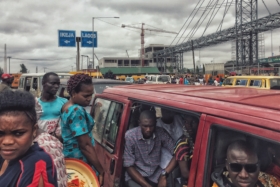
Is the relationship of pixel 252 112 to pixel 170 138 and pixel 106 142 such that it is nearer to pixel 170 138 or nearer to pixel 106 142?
pixel 170 138

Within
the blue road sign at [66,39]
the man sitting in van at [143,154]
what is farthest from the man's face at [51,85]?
the blue road sign at [66,39]

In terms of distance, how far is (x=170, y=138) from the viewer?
3037 mm

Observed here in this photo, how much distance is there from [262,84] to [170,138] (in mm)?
10622

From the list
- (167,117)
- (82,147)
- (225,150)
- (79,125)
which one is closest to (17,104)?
(225,150)

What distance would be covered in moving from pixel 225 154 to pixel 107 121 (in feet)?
6.50

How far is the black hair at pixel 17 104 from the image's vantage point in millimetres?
1471

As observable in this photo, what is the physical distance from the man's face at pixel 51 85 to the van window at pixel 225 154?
3.02 metres

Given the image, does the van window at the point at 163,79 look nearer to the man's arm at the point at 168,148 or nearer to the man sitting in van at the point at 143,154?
the man's arm at the point at 168,148

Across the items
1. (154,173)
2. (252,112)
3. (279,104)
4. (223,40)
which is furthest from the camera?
(223,40)

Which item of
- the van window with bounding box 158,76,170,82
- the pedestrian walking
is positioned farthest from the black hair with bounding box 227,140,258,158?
the van window with bounding box 158,76,170,82

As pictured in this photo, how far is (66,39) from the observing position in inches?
846

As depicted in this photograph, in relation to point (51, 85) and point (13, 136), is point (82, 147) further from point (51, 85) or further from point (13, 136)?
point (51, 85)

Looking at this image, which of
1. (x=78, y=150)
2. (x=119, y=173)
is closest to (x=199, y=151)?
(x=119, y=173)

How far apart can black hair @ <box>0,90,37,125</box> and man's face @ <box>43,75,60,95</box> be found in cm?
283
